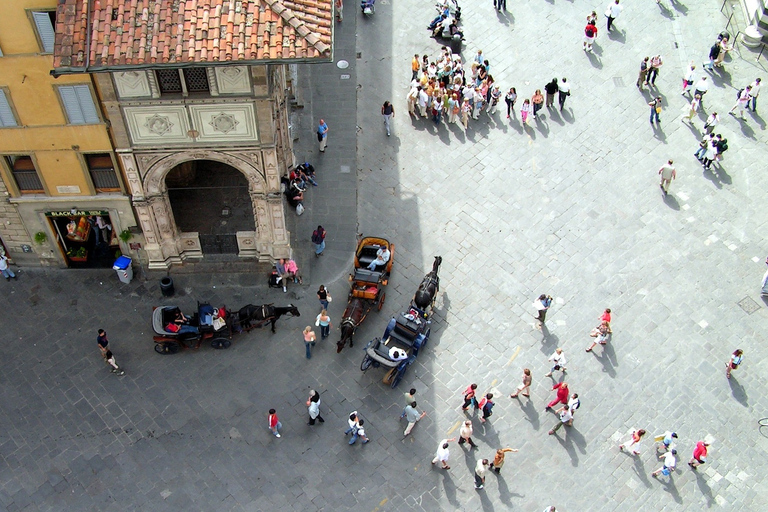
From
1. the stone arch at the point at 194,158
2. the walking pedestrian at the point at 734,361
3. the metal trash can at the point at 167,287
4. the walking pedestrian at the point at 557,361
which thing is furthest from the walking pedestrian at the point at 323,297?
the walking pedestrian at the point at 734,361

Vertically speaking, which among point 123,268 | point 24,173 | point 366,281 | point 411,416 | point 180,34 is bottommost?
point 411,416

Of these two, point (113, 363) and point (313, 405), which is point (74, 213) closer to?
point (113, 363)

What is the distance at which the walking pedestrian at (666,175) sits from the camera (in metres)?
35.1

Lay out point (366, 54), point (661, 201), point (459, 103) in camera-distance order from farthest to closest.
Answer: point (366, 54)
point (459, 103)
point (661, 201)

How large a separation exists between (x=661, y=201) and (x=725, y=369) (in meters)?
8.11

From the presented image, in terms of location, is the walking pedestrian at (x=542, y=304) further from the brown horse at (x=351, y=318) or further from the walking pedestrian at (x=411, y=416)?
the brown horse at (x=351, y=318)

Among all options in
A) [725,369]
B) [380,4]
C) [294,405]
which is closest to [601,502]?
[725,369]

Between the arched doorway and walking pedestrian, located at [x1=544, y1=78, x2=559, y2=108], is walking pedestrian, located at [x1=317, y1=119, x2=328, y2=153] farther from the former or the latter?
walking pedestrian, located at [x1=544, y1=78, x2=559, y2=108]

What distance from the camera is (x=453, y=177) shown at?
36.2 metres

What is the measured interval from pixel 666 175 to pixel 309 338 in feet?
53.5

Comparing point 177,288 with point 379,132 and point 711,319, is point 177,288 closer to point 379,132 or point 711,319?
point 379,132

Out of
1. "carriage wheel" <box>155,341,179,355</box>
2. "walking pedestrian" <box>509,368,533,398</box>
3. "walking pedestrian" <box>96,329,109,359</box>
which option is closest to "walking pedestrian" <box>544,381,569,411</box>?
"walking pedestrian" <box>509,368,533,398</box>

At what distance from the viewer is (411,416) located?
27719mm

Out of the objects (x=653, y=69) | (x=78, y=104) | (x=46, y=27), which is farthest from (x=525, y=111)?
(x=46, y=27)
